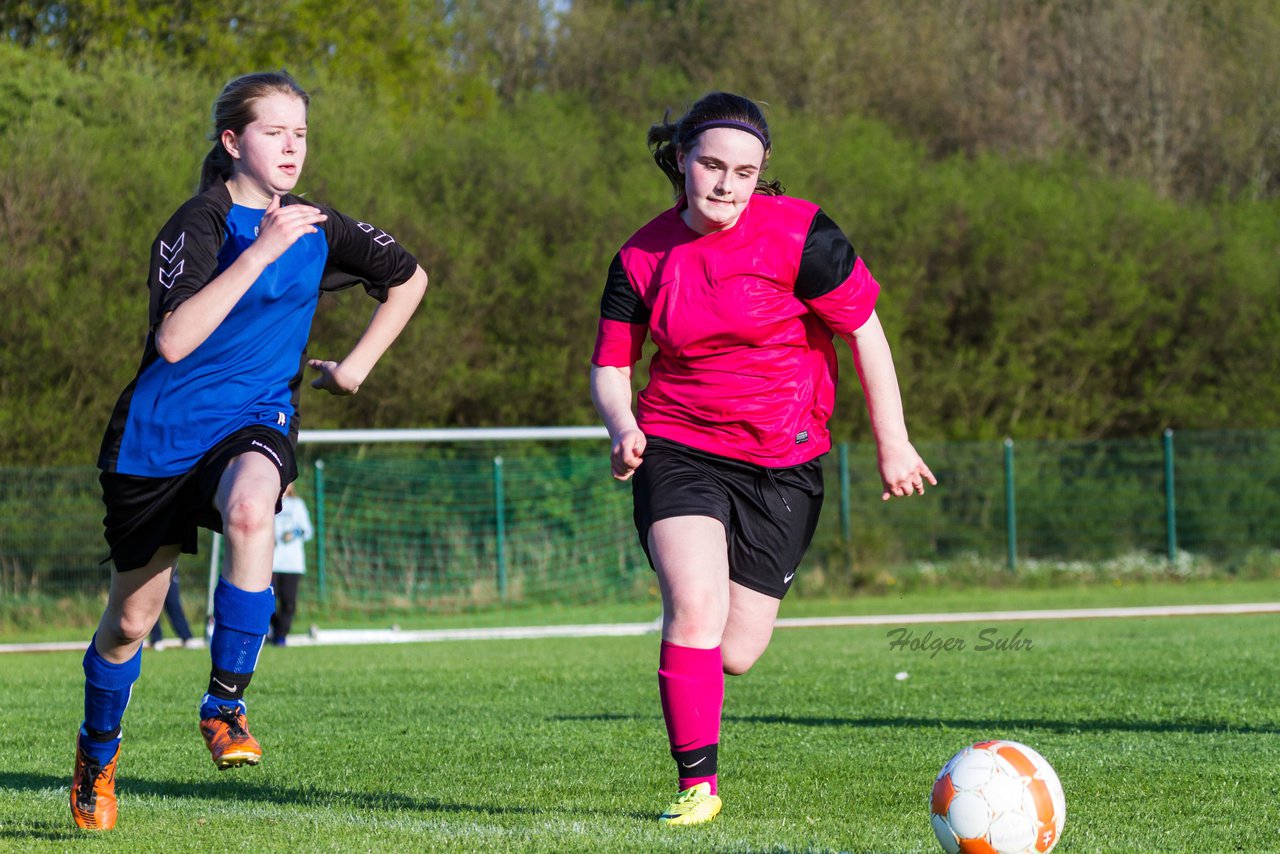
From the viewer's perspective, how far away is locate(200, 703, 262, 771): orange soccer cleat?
4.02 metres

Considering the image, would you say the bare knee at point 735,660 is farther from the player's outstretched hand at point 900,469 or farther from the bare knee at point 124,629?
the bare knee at point 124,629

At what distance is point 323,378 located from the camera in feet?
15.6

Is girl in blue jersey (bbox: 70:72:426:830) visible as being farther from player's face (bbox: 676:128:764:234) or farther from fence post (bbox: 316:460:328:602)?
fence post (bbox: 316:460:328:602)

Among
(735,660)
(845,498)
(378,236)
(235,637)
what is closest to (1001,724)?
(735,660)

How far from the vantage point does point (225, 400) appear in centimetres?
446

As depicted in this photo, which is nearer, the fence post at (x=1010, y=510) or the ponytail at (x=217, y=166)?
the ponytail at (x=217, y=166)

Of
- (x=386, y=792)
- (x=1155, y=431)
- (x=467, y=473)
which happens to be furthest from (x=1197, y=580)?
(x=386, y=792)

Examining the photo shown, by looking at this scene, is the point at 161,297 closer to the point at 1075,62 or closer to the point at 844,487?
the point at 844,487

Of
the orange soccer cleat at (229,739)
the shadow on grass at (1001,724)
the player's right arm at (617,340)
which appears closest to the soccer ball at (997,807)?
the player's right arm at (617,340)

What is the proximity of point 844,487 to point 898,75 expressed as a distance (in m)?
13.6

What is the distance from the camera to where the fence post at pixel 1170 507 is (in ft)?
77.8

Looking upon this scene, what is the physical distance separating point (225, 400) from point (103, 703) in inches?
42.2

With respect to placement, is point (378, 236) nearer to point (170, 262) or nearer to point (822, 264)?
point (170, 262)

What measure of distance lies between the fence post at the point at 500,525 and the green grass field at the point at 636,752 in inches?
353
